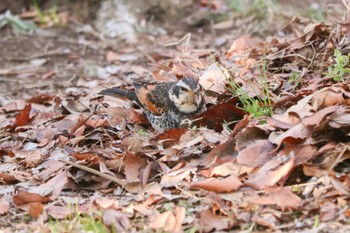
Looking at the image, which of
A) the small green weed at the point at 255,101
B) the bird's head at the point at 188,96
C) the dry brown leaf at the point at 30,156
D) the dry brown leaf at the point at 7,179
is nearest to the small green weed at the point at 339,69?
the small green weed at the point at 255,101

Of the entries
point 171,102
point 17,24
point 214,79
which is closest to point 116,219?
point 171,102

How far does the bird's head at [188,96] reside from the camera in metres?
4.90

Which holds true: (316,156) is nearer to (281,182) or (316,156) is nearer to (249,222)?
(281,182)

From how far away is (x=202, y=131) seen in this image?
440 centimetres

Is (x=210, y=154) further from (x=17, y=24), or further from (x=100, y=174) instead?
(x=17, y=24)

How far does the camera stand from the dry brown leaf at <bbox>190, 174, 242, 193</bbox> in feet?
12.0

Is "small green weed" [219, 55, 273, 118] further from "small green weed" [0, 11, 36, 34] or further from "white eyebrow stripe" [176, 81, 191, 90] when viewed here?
"small green weed" [0, 11, 36, 34]

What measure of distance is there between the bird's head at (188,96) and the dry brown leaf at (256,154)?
104 cm

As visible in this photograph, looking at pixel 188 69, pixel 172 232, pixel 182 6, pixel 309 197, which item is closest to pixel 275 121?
pixel 309 197

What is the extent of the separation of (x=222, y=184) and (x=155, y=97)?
1669 mm

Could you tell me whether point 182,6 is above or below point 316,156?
below

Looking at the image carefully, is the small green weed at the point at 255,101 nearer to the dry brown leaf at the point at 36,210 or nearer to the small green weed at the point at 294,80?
the small green weed at the point at 294,80

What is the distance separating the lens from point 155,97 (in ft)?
17.1

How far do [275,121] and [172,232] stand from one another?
1030 millimetres
